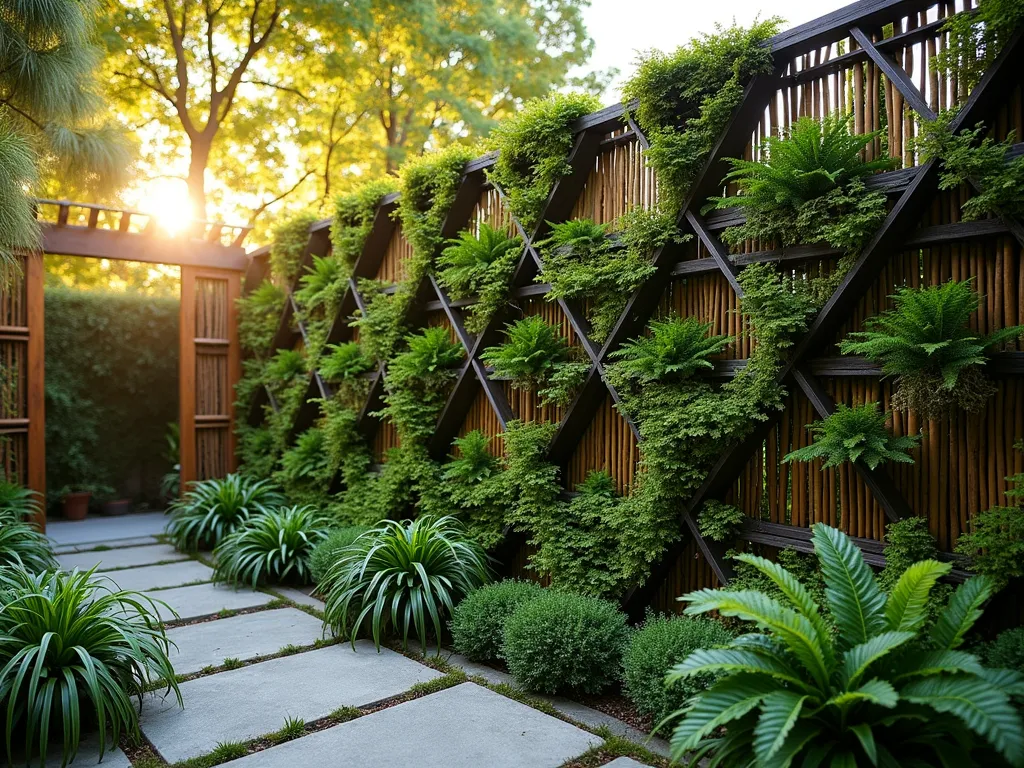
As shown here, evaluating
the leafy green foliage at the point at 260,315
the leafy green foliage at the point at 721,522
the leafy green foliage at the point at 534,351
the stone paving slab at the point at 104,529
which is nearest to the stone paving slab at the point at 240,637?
the leafy green foliage at the point at 534,351

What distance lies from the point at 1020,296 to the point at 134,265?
1696 centimetres

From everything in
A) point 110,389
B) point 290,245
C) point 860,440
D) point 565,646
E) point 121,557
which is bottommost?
point 121,557

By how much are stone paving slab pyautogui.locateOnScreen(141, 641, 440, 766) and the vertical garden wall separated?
1.14m

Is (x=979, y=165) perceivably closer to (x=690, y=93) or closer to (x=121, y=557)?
(x=690, y=93)

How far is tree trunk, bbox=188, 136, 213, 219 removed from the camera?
1245 centimetres

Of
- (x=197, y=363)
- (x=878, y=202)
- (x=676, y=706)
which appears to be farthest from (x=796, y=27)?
(x=197, y=363)

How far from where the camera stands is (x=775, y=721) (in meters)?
2.14

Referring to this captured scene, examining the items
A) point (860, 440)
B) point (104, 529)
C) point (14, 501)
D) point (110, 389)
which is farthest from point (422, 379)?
point (110, 389)

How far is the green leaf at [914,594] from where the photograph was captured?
93.5 inches

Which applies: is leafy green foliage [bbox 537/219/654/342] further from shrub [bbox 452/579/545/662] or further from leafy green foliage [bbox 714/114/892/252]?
shrub [bbox 452/579/545/662]

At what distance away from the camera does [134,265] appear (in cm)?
1609

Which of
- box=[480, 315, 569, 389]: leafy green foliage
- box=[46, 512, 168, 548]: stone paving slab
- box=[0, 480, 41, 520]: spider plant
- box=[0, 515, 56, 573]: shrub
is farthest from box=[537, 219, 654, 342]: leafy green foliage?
box=[46, 512, 168, 548]: stone paving slab

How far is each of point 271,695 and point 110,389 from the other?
7453 millimetres

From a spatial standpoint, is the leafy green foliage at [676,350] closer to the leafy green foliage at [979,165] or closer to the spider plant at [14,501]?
the leafy green foliage at [979,165]
